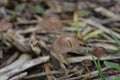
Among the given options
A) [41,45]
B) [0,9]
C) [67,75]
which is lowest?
[67,75]

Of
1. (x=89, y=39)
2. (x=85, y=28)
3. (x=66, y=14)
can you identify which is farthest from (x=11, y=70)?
(x=66, y=14)

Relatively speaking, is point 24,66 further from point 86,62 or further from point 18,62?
point 86,62

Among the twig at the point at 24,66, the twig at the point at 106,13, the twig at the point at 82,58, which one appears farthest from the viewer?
the twig at the point at 106,13

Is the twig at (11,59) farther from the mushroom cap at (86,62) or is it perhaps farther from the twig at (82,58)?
the mushroom cap at (86,62)

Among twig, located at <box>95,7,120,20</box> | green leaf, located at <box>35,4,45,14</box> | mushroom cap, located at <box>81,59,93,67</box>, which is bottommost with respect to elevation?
mushroom cap, located at <box>81,59,93,67</box>

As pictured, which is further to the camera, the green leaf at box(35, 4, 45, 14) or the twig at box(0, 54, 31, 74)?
the green leaf at box(35, 4, 45, 14)

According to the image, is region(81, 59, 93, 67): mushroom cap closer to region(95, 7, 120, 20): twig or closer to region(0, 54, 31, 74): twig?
region(0, 54, 31, 74): twig

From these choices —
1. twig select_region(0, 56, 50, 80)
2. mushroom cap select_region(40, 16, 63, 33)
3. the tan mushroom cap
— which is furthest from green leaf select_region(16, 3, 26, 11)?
the tan mushroom cap

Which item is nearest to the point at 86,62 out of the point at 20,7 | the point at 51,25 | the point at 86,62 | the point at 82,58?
the point at 86,62

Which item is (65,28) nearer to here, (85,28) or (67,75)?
(85,28)

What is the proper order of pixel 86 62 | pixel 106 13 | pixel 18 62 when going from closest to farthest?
pixel 86 62
pixel 18 62
pixel 106 13

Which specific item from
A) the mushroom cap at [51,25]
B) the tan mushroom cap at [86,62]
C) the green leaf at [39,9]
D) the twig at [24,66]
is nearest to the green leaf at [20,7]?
the green leaf at [39,9]
